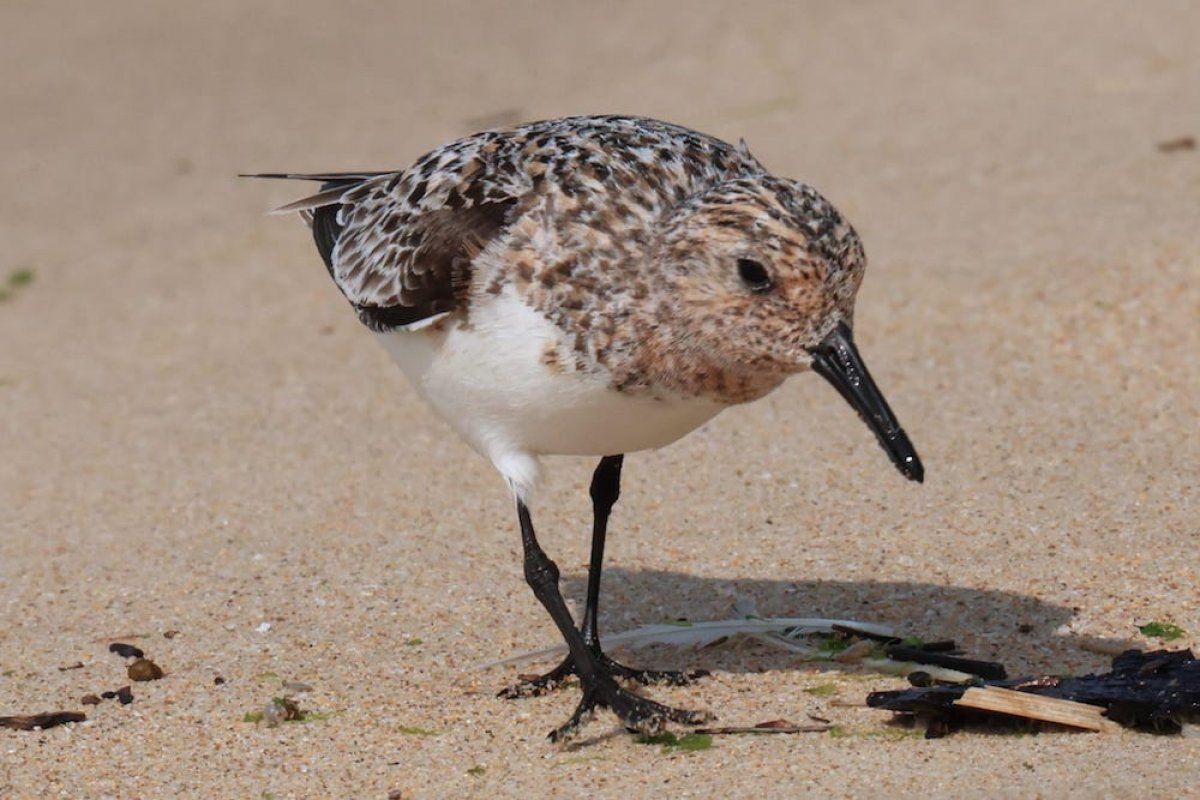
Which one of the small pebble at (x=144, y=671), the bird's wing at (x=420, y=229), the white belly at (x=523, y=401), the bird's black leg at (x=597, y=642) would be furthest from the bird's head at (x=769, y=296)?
the small pebble at (x=144, y=671)

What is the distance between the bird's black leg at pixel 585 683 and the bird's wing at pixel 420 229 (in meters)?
0.76

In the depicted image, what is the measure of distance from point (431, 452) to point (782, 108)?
6.06m

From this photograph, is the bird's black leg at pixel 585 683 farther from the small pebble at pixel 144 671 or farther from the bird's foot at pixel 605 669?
the small pebble at pixel 144 671

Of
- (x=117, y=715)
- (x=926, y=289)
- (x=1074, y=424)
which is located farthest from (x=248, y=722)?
(x=926, y=289)

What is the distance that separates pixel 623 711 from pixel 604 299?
53.4 inches

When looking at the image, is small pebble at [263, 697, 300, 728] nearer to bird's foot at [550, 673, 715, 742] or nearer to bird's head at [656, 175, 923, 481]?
bird's foot at [550, 673, 715, 742]

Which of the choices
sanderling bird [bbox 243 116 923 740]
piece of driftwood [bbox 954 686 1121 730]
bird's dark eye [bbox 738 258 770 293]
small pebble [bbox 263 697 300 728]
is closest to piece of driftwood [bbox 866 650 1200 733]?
piece of driftwood [bbox 954 686 1121 730]

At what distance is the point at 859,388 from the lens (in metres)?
4.87

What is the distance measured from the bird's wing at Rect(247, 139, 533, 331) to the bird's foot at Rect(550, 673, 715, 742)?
1289 mm

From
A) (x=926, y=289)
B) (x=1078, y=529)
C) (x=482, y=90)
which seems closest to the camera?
(x=1078, y=529)

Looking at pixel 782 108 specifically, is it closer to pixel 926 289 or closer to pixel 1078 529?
pixel 926 289

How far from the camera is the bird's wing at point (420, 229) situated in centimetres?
537

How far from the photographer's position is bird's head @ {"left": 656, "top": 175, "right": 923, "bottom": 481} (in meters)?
4.82

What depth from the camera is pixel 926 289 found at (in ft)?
30.6
